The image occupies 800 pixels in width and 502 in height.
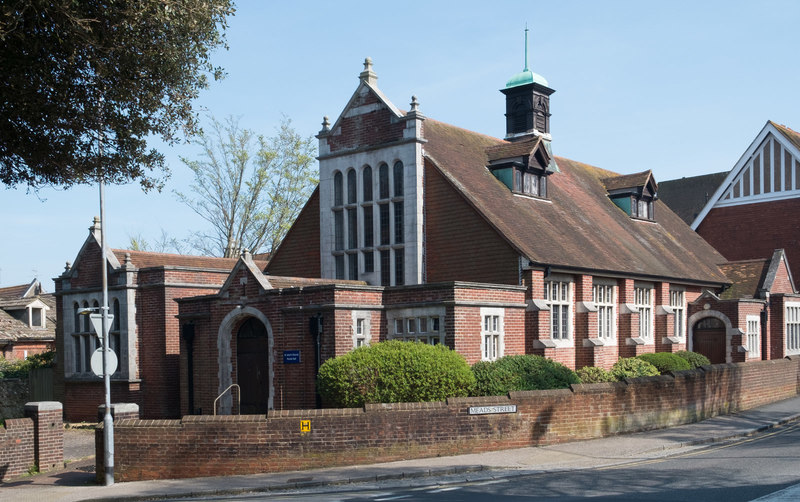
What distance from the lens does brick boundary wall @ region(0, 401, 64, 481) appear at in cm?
1856

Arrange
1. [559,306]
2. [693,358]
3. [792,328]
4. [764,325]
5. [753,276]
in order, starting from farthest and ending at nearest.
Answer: [753,276], [792,328], [764,325], [693,358], [559,306]

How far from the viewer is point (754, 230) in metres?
43.5

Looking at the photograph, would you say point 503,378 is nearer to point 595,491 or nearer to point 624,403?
point 624,403

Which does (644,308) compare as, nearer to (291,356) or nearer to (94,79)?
(291,356)

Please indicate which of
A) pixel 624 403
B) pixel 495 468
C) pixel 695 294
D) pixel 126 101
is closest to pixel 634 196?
pixel 695 294

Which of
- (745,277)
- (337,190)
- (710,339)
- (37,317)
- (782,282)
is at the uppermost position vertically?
(337,190)

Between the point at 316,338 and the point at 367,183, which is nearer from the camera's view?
the point at 316,338

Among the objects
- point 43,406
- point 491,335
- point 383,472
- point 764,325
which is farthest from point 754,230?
point 43,406

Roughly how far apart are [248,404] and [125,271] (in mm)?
7897

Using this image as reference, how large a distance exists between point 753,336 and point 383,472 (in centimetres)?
2266

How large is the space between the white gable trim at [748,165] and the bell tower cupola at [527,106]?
12.0 meters

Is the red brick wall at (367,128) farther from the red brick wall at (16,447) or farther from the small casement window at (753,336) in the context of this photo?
the small casement window at (753,336)

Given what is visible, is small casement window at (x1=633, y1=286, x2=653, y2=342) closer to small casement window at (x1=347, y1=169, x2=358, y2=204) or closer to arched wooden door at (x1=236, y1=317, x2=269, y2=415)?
small casement window at (x1=347, y1=169, x2=358, y2=204)

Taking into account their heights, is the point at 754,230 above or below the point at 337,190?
below
